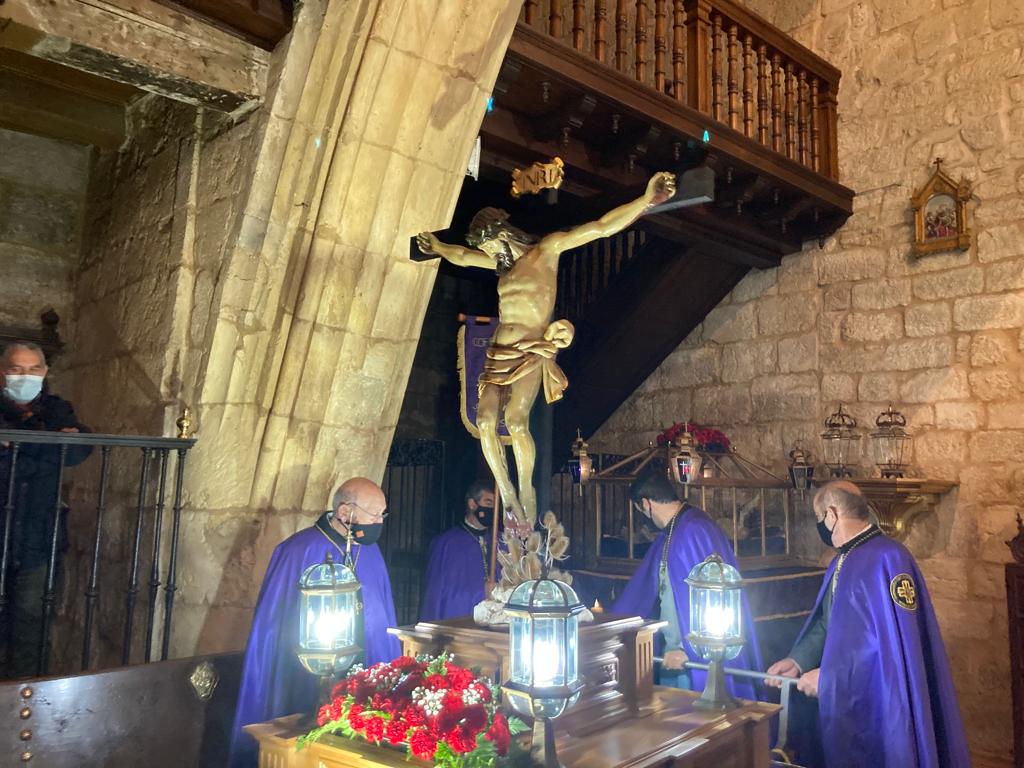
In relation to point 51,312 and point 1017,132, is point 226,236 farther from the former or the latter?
point 1017,132

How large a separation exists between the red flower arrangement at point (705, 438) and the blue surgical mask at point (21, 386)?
3993mm

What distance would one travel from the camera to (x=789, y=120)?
6.02 meters

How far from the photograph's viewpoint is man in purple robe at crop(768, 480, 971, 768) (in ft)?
10.3

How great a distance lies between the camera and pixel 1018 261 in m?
5.30

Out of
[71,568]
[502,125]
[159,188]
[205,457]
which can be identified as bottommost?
[71,568]

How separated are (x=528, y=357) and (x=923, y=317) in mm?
4084

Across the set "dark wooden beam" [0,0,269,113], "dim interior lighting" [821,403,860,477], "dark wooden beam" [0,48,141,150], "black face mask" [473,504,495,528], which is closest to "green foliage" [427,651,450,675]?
"dark wooden beam" [0,0,269,113]

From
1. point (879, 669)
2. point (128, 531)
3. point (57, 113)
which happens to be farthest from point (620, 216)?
point (57, 113)

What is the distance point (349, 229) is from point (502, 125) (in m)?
1.32

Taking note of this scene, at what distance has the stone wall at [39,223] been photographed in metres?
4.83

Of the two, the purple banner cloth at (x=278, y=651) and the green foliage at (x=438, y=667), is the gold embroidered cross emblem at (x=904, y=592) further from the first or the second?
the purple banner cloth at (x=278, y=651)

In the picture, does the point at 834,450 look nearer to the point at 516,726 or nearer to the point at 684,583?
the point at 684,583

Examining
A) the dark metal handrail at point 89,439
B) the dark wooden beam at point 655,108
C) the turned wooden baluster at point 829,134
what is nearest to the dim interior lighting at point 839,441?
the dark wooden beam at point 655,108

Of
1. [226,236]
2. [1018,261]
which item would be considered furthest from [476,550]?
[1018,261]
